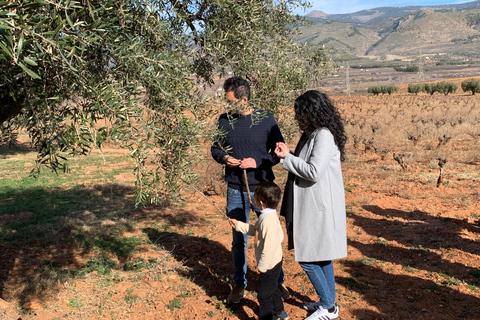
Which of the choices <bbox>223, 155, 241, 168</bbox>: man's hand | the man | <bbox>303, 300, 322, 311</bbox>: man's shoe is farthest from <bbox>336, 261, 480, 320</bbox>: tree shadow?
<bbox>223, 155, 241, 168</bbox>: man's hand

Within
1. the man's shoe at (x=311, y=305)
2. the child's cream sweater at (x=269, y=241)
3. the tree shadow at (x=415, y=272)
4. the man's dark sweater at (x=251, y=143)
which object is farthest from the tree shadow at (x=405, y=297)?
the man's dark sweater at (x=251, y=143)

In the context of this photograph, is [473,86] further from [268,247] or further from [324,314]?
[268,247]

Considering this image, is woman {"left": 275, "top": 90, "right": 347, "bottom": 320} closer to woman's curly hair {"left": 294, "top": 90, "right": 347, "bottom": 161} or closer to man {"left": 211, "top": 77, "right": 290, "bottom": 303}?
woman's curly hair {"left": 294, "top": 90, "right": 347, "bottom": 161}

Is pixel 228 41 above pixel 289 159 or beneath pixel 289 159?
above

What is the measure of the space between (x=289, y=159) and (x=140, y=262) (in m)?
3.39

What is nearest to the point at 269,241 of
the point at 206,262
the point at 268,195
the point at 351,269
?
the point at 268,195

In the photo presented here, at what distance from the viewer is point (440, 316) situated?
407 centimetres

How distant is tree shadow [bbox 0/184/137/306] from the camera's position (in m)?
5.42

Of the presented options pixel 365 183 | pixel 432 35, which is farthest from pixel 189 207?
pixel 432 35

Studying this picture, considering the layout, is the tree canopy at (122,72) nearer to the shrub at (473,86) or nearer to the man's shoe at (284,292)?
the man's shoe at (284,292)

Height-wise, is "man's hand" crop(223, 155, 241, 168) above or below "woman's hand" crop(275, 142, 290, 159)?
below

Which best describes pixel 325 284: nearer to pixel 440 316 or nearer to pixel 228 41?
pixel 440 316

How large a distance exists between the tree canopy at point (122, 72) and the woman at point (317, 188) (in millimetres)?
886

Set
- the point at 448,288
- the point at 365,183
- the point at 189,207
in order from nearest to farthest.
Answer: the point at 448,288 < the point at 189,207 < the point at 365,183
